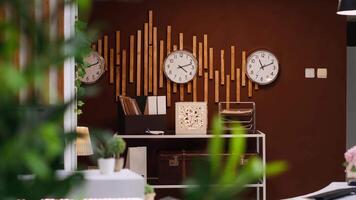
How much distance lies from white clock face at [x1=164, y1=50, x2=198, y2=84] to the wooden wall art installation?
57 millimetres

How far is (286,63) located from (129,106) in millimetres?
1875

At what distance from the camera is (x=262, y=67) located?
740cm

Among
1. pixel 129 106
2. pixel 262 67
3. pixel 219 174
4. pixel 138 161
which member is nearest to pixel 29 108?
pixel 219 174

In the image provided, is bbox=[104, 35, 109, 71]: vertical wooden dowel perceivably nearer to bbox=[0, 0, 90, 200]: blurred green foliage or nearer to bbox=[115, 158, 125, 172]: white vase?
bbox=[115, 158, 125, 172]: white vase

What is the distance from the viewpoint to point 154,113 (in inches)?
283

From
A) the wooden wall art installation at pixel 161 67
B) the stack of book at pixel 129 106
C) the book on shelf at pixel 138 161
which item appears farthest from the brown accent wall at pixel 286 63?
the book on shelf at pixel 138 161

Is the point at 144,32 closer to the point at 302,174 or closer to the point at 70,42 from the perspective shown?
the point at 302,174

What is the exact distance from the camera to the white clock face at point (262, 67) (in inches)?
291

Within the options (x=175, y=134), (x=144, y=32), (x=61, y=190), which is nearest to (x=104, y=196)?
(x=61, y=190)

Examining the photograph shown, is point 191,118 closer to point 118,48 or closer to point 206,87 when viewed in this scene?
point 206,87

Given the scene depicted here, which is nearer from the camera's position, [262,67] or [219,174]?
[219,174]

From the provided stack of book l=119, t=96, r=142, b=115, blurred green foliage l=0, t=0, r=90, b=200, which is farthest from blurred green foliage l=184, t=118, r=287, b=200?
stack of book l=119, t=96, r=142, b=115

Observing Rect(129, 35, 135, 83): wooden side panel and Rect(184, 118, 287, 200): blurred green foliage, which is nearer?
Rect(184, 118, 287, 200): blurred green foliage

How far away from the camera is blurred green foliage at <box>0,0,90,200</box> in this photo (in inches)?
12.0
